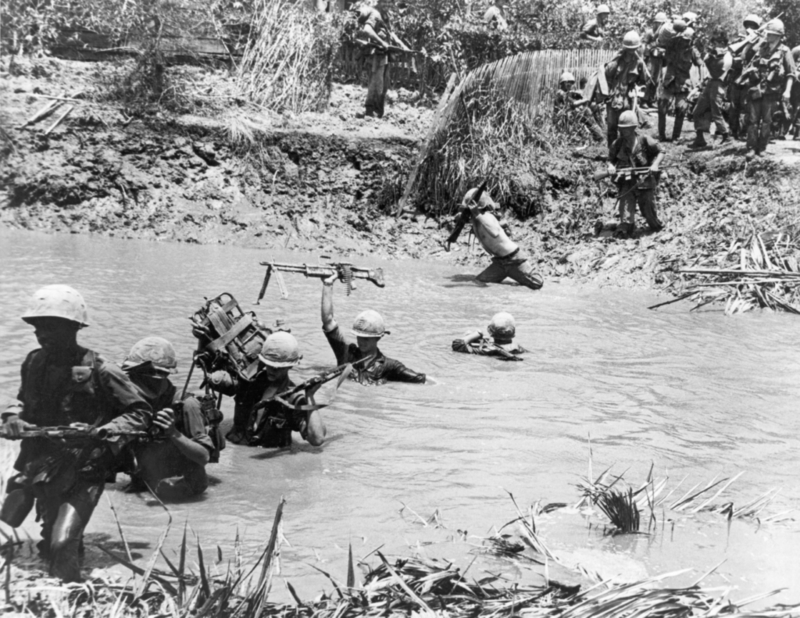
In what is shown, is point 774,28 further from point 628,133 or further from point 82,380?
point 82,380

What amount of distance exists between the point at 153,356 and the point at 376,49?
1393 centimetres

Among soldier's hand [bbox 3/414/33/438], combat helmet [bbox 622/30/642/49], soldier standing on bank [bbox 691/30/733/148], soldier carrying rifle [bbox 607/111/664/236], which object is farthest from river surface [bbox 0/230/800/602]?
combat helmet [bbox 622/30/642/49]

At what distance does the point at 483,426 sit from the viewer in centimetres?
707

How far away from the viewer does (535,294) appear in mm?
13305

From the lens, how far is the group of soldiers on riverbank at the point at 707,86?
1542 cm

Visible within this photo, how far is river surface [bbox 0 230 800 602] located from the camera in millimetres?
4727

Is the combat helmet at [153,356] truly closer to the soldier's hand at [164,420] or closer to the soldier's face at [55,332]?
the soldier's hand at [164,420]

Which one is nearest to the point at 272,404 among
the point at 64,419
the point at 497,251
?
the point at 64,419

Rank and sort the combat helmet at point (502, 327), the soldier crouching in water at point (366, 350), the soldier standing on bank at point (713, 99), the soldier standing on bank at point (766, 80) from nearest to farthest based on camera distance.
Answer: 1. the soldier crouching in water at point (366, 350)
2. the combat helmet at point (502, 327)
3. the soldier standing on bank at point (766, 80)
4. the soldier standing on bank at point (713, 99)

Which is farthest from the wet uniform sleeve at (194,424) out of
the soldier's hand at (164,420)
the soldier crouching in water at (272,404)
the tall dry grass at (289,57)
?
the tall dry grass at (289,57)

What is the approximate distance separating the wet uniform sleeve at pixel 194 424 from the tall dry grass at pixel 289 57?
1465 cm

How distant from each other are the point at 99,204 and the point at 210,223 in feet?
6.75

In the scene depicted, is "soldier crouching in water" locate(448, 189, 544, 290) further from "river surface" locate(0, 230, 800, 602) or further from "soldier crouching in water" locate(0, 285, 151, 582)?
"soldier crouching in water" locate(0, 285, 151, 582)

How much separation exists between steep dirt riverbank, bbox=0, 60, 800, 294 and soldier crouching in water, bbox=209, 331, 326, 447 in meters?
9.21
